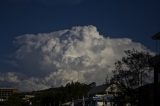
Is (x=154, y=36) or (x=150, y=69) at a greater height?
(x=154, y=36)

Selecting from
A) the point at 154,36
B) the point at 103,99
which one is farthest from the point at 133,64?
the point at 103,99

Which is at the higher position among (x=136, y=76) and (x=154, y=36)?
(x=154, y=36)

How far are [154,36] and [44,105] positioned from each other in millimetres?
134643

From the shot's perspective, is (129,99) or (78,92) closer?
(129,99)

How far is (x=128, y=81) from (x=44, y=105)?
422ft

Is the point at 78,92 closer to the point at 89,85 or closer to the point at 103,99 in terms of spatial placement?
the point at 89,85

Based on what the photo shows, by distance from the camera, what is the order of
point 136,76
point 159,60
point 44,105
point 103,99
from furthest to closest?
point 44,105, point 103,99, point 136,76, point 159,60

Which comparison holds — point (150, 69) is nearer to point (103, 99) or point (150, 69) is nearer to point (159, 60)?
point (159, 60)

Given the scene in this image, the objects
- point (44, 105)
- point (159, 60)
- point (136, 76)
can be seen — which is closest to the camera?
point (159, 60)

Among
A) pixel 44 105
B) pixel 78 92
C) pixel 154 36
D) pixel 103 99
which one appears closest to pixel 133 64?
pixel 154 36

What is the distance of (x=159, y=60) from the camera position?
47469mm

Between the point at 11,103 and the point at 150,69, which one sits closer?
the point at 150,69

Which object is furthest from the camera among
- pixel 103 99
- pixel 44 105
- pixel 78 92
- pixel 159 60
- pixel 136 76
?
pixel 44 105

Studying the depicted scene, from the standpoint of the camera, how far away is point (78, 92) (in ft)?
496
